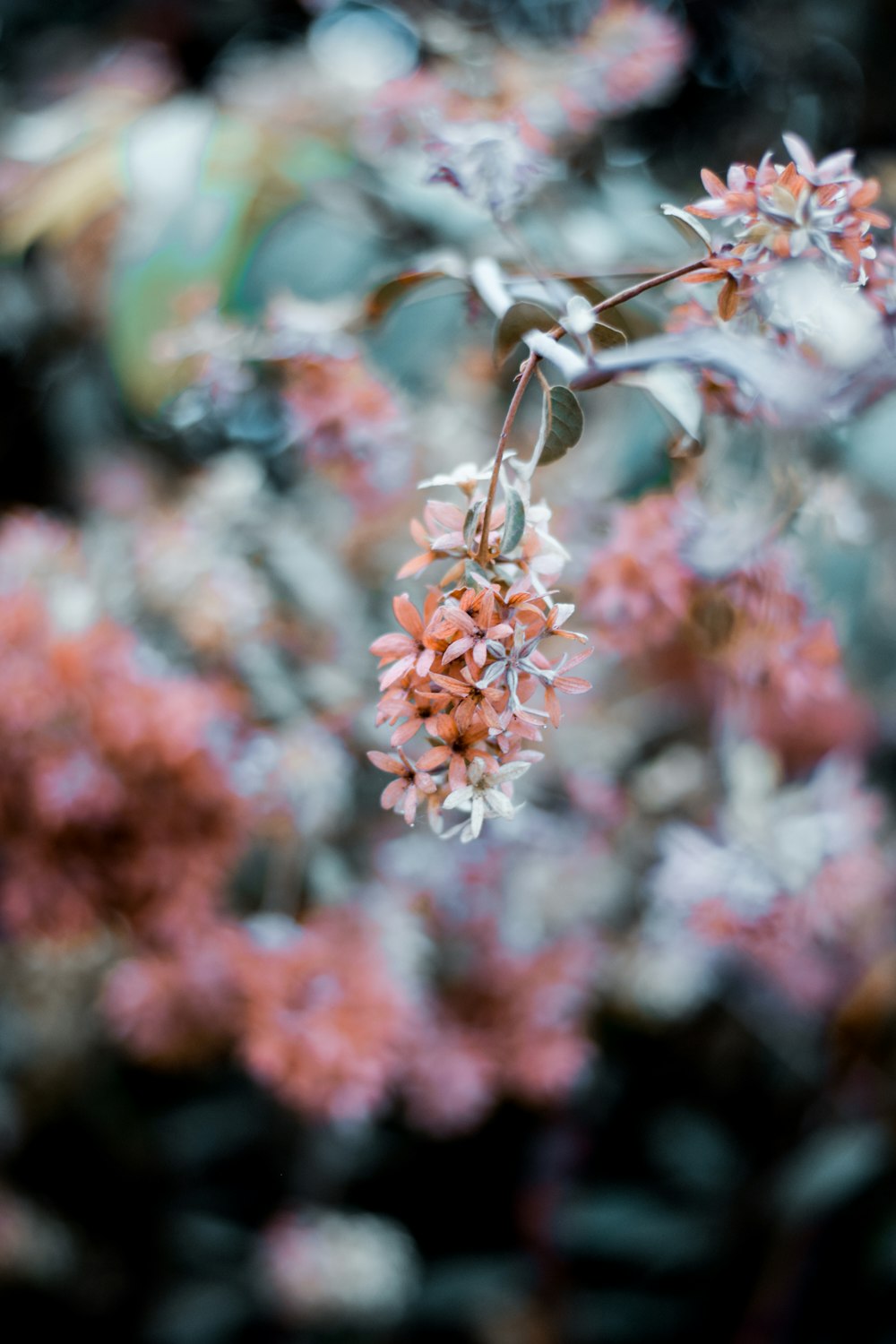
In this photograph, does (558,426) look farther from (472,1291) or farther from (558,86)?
(472,1291)

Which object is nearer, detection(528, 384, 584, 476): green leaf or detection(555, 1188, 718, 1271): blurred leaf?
detection(528, 384, 584, 476): green leaf

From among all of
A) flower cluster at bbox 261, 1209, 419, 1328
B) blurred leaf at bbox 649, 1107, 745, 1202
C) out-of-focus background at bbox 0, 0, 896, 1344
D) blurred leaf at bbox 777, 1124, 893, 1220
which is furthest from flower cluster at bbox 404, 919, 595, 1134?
blurred leaf at bbox 649, 1107, 745, 1202

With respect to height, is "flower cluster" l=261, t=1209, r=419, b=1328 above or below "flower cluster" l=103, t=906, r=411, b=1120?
below

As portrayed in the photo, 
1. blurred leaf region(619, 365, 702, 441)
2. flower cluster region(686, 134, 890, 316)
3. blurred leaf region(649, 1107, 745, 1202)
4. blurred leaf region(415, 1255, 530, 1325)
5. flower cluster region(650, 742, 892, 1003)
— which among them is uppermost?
flower cluster region(686, 134, 890, 316)

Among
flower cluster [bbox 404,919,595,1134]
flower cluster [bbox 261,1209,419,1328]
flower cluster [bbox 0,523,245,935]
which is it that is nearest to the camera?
flower cluster [bbox 0,523,245,935]

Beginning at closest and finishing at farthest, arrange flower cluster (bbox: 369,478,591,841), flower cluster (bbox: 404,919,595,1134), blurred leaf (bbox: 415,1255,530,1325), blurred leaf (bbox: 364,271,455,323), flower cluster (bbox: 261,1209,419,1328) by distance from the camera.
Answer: flower cluster (bbox: 369,478,591,841) < blurred leaf (bbox: 364,271,455,323) < flower cluster (bbox: 404,919,595,1134) < flower cluster (bbox: 261,1209,419,1328) < blurred leaf (bbox: 415,1255,530,1325)

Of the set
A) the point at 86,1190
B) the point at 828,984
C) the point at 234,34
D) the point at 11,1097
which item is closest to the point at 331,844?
the point at 828,984

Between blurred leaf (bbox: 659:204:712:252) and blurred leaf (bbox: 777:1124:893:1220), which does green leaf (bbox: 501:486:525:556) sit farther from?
blurred leaf (bbox: 777:1124:893:1220)
